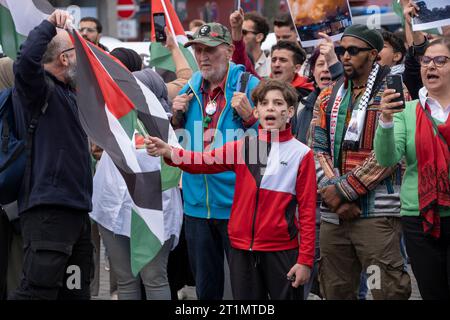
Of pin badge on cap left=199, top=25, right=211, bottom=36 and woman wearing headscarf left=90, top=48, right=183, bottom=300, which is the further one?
pin badge on cap left=199, top=25, right=211, bottom=36

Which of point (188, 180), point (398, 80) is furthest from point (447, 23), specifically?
point (188, 180)

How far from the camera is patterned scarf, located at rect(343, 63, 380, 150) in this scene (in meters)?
6.36

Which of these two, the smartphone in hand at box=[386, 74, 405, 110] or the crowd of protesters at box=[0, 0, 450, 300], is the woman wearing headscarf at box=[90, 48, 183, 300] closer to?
the crowd of protesters at box=[0, 0, 450, 300]

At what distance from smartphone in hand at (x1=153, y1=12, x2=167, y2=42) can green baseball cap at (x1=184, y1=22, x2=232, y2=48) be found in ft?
3.93

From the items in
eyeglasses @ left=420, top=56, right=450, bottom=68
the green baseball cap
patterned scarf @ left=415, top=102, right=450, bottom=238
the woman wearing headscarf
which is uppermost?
the green baseball cap

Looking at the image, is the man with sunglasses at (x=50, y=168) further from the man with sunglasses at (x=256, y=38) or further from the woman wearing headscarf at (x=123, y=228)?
the man with sunglasses at (x=256, y=38)

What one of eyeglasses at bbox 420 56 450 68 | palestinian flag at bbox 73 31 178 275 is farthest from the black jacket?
eyeglasses at bbox 420 56 450 68

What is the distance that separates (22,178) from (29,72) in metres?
0.64

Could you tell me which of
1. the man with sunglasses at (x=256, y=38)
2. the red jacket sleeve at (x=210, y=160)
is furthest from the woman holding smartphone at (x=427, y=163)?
the man with sunglasses at (x=256, y=38)

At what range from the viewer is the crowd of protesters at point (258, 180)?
229 inches

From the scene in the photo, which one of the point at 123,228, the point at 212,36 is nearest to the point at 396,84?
the point at 212,36

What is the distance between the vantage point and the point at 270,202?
596 centimetres

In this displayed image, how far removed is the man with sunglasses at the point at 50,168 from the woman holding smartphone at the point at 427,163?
175 cm

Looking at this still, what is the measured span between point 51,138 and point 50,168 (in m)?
0.18
